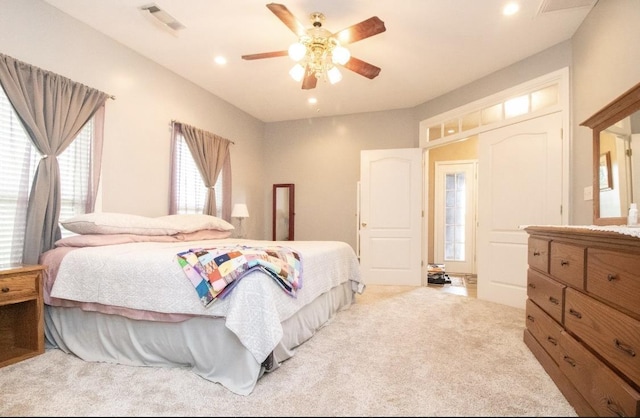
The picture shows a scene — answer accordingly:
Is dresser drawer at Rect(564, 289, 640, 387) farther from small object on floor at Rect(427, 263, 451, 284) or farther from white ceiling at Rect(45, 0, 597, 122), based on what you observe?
small object on floor at Rect(427, 263, 451, 284)

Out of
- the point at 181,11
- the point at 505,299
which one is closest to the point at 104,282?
the point at 181,11

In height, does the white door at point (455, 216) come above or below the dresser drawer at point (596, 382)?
above

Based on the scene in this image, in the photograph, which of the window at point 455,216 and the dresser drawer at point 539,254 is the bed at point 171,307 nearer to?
the dresser drawer at point 539,254

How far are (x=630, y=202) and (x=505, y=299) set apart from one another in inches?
79.3

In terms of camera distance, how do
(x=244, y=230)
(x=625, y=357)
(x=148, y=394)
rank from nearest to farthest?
(x=625, y=357), (x=148, y=394), (x=244, y=230)

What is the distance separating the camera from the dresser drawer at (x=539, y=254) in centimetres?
196

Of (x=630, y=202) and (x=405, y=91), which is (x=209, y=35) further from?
(x=630, y=202)

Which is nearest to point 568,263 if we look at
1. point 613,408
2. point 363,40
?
point 613,408

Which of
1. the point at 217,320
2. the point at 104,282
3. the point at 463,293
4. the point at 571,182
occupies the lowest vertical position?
the point at 463,293

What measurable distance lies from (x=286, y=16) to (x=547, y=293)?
7.98 ft

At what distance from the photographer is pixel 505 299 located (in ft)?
11.6

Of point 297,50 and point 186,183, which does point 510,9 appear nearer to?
point 297,50

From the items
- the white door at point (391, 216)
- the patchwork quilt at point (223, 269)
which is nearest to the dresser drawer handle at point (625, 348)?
the patchwork quilt at point (223, 269)

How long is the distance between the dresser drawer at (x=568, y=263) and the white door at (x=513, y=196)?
1.63 m
